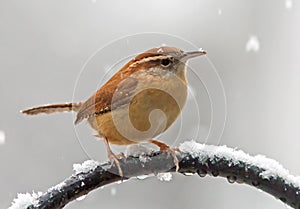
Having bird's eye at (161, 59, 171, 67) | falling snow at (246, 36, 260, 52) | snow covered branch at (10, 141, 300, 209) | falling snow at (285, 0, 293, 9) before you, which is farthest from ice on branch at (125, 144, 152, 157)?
falling snow at (285, 0, 293, 9)

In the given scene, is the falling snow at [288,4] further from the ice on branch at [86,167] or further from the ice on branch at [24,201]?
Result: the ice on branch at [24,201]

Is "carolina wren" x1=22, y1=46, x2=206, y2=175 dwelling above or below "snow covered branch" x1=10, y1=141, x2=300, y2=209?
above

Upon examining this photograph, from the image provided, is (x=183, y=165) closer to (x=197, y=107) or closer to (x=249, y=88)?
(x=197, y=107)

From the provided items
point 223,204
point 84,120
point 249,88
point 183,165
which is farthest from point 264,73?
point 183,165

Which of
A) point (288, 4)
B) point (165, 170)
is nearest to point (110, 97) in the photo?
point (165, 170)

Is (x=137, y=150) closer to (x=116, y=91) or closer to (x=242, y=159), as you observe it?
(x=242, y=159)

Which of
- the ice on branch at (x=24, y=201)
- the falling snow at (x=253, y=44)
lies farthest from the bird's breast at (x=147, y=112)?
the falling snow at (x=253, y=44)

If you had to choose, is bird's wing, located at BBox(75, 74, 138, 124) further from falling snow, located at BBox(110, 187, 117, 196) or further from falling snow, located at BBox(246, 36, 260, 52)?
falling snow, located at BBox(246, 36, 260, 52)
